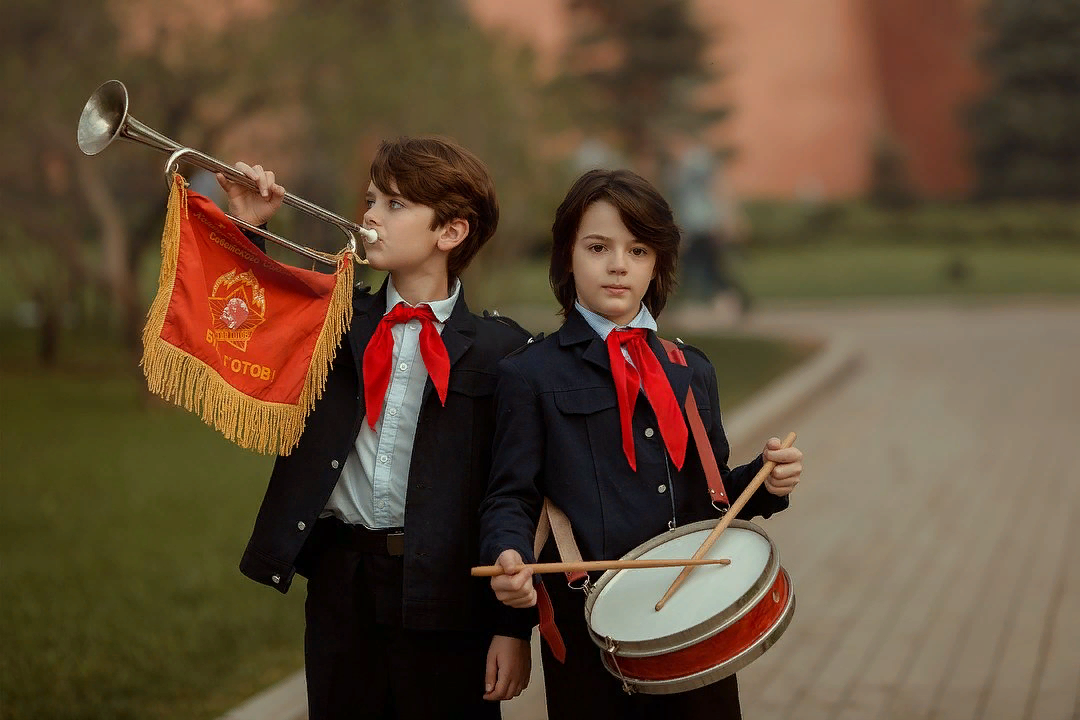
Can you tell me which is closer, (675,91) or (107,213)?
(107,213)

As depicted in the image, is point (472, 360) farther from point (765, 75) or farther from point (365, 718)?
point (765, 75)

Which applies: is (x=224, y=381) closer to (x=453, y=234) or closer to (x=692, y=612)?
(x=453, y=234)

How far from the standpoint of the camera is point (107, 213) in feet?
41.6

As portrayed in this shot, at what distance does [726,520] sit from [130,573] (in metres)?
4.41

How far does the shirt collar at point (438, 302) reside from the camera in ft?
9.26

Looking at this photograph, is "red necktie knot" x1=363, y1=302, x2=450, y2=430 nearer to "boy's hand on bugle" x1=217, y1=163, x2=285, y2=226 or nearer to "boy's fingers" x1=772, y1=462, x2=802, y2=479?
"boy's hand on bugle" x1=217, y1=163, x2=285, y2=226

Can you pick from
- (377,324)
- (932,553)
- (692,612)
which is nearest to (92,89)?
(932,553)

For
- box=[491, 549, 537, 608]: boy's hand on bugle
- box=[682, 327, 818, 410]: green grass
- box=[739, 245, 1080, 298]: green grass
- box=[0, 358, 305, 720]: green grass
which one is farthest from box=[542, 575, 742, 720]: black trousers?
box=[739, 245, 1080, 298]: green grass

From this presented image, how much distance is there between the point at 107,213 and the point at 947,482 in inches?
311

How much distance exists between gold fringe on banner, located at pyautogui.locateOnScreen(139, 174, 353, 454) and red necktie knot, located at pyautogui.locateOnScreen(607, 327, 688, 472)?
1.83 ft

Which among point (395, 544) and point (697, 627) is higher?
point (395, 544)

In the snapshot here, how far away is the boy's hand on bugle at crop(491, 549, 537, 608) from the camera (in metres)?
2.47

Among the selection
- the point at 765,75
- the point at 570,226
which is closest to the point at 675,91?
the point at 765,75

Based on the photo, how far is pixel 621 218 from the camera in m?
2.71
